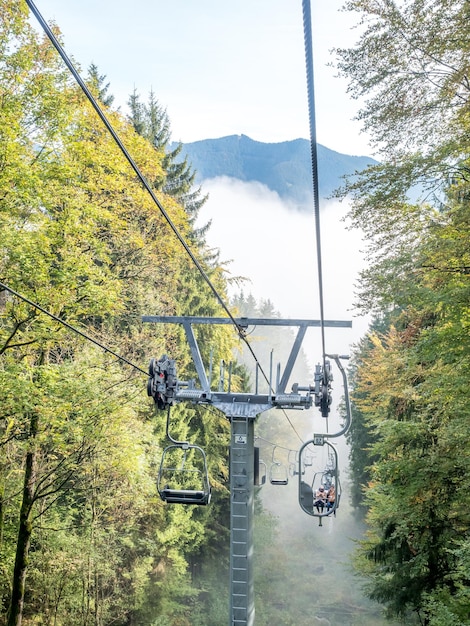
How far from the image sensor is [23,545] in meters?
11.0

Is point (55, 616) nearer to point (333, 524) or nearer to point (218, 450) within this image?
point (218, 450)

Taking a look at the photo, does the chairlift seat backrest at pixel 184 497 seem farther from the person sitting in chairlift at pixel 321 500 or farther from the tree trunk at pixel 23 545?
the person sitting in chairlift at pixel 321 500

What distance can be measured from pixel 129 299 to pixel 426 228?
646cm

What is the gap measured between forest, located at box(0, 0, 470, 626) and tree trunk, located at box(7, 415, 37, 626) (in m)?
0.04

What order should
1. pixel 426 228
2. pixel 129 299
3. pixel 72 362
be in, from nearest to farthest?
1. pixel 426 228
2. pixel 129 299
3. pixel 72 362

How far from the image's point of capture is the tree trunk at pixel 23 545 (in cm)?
1066

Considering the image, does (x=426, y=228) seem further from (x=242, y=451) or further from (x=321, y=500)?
(x=321, y=500)

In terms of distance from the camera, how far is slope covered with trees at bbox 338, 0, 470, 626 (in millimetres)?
8477

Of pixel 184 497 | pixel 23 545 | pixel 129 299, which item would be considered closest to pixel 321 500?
pixel 184 497

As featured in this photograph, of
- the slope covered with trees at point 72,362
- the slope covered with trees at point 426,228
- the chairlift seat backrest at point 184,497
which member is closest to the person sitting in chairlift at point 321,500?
the slope covered with trees at point 426,228

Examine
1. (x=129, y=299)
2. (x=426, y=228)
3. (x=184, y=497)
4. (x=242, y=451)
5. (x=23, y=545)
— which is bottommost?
(x=23, y=545)

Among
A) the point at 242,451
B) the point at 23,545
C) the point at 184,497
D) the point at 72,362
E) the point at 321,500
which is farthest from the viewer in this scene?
the point at 321,500

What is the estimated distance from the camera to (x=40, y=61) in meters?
10.7

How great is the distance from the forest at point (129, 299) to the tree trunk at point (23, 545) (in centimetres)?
4
